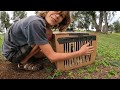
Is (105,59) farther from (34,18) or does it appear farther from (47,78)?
(34,18)

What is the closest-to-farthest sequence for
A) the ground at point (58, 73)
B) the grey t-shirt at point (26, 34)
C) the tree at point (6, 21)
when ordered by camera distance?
the grey t-shirt at point (26, 34) → the ground at point (58, 73) → the tree at point (6, 21)

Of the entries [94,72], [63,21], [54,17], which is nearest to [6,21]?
[63,21]

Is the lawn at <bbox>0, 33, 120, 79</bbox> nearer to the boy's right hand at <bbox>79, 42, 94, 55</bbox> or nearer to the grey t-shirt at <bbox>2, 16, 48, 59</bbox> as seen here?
the boy's right hand at <bbox>79, 42, 94, 55</bbox>

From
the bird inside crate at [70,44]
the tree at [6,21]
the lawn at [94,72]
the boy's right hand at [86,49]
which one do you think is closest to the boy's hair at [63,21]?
the bird inside crate at [70,44]

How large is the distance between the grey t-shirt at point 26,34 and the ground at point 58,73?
0.18 metres

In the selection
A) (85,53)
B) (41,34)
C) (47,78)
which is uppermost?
(41,34)

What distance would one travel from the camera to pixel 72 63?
7.75 ft

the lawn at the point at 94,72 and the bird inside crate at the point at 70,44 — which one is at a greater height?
the bird inside crate at the point at 70,44

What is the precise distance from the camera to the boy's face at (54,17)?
7.23 feet

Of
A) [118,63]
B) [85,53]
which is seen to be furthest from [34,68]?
[118,63]

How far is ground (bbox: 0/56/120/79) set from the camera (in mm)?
2162

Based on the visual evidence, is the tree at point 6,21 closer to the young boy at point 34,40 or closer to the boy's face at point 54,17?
the young boy at point 34,40
